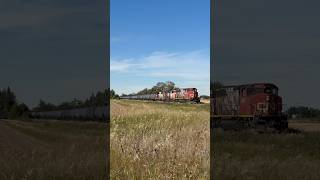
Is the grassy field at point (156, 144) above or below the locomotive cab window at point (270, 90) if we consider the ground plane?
below

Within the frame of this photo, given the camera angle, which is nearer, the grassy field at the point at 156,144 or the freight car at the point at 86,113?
the grassy field at the point at 156,144

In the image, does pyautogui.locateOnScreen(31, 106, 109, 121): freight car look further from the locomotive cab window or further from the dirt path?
the locomotive cab window

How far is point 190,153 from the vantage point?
909 centimetres

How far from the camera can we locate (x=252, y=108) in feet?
102

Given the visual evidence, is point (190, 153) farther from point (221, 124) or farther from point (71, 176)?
point (221, 124)

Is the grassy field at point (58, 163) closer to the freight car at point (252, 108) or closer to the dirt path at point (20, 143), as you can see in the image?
the dirt path at point (20, 143)

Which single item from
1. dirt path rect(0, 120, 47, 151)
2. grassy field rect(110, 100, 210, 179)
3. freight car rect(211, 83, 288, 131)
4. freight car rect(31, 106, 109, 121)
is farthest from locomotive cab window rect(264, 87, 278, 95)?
grassy field rect(110, 100, 210, 179)

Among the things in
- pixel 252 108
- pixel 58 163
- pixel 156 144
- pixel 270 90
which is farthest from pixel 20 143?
pixel 270 90

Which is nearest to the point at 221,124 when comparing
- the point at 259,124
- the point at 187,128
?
the point at 259,124

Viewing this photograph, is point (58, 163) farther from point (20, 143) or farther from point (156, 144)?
point (20, 143)

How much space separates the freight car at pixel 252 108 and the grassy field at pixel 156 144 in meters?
21.3

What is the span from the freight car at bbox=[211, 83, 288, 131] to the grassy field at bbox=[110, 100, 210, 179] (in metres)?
21.3

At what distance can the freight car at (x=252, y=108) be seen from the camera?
31.0m

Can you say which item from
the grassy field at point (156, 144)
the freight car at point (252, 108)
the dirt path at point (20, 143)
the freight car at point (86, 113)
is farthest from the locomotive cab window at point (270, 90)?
the grassy field at point (156, 144)
